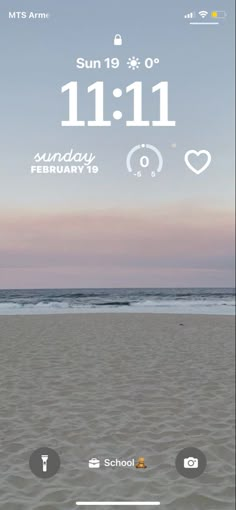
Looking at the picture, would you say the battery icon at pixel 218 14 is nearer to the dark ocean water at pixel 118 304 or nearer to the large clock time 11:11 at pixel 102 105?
the large clock time 11:11 at pixel 102 105

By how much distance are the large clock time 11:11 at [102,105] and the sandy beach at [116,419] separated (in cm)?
333

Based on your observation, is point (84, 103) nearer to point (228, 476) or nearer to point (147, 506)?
point (147, 506)

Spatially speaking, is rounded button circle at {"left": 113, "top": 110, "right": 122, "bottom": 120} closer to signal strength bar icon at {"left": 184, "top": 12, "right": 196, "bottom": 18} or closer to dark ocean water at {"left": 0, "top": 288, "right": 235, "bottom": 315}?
signal strength bar icon at {"left": 184, "top": 12, "right": 196, "bottom": 18}

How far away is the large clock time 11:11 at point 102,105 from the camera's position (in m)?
4.53

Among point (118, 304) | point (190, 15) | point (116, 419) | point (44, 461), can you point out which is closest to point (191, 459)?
point (44, 461)

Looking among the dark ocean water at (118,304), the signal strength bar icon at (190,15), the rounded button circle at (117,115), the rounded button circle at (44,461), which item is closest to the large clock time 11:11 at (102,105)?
the rounded button circle at (117,115)

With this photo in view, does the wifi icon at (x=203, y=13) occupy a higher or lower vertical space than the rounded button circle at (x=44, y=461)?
higher

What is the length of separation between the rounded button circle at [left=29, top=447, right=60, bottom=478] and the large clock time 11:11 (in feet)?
9.54

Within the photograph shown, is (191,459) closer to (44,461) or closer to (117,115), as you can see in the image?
(44,461)

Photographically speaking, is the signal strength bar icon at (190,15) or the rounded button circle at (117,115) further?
the signal strength bar icon at (190,15)

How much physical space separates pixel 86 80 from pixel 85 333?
1657 centimetres

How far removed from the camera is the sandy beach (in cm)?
512

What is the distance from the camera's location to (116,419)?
25.3 feet

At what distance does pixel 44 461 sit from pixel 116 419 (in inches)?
146
